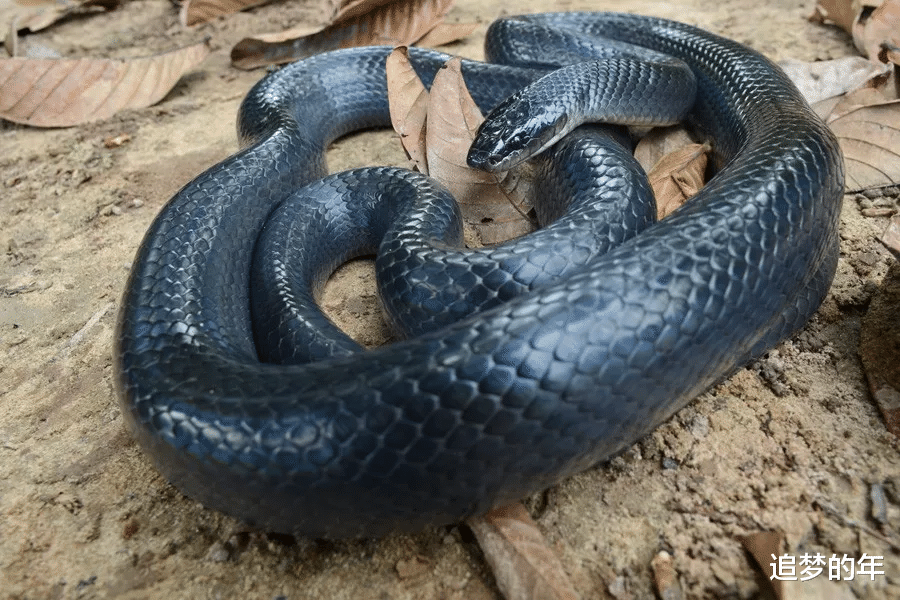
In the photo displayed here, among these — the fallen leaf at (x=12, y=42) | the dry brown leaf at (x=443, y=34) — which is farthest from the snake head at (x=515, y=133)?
the fallen leaf at (x=12, y=42)

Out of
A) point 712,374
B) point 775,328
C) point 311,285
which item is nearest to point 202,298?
point 311,285

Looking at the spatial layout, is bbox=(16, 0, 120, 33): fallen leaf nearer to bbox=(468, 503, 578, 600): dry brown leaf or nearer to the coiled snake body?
the coiled snake body

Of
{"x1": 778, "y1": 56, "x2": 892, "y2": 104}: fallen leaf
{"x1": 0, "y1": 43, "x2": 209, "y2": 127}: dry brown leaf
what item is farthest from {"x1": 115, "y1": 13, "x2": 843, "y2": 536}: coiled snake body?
{"x1": 0, "y1": 43, "x2": 209, "y2": 127}: dry brown leaf

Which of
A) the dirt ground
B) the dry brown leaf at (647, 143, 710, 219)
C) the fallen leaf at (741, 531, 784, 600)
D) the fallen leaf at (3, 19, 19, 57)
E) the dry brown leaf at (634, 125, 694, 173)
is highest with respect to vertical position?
the dry brown leaf at (647, 143, 710, 219)

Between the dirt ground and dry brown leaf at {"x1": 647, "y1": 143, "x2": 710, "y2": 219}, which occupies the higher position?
dry brown leaf at {"x1": 647, "y1": 143, "x2": 710, "y2": 219}

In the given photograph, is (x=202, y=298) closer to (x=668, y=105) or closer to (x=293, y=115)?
(x=293, y=115)

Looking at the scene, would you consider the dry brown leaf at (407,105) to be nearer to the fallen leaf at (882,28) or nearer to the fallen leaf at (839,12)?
the fallen leaf at (882,28)

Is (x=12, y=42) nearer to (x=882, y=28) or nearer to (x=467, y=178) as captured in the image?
(x=467, y=178)
